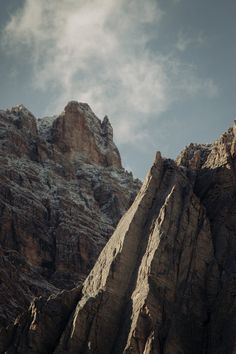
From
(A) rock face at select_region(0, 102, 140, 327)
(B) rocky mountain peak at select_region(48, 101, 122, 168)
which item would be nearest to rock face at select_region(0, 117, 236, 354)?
(A) rock face at select_region(0, 102, 140, 327)

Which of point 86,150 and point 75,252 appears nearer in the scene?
point 75,252

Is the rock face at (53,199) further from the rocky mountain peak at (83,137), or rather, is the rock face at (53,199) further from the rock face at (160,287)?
the rock face at (160,287)

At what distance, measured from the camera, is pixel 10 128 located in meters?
139

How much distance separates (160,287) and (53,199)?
6955cm

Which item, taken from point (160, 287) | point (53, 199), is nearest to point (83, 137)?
point (53, 199)

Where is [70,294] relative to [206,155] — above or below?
below

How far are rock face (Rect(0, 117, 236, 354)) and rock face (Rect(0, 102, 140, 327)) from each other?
86.4 ft

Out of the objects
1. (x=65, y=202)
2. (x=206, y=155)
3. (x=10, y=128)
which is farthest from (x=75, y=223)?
(x=206, y=155)

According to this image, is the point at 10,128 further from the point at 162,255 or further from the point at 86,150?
the point at 162,255

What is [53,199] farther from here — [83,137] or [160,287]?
[160,287]

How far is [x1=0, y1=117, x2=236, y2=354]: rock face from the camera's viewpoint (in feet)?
177

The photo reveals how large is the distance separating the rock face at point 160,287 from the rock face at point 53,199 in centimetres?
2633

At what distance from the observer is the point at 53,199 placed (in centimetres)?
12438

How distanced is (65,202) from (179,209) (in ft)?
203
